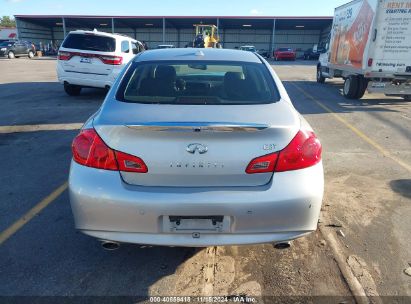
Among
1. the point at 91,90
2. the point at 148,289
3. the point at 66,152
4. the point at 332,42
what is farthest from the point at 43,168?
the point at 332,42

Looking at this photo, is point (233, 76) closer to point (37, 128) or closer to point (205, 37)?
point (37, 128)

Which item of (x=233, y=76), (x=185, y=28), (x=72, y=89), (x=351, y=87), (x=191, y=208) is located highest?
(x=185, y=28)

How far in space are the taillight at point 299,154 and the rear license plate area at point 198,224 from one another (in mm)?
529

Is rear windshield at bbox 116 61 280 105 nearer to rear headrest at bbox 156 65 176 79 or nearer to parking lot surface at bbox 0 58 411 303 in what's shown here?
rear headrest at bbox 156 65 176 79

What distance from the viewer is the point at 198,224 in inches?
97.1

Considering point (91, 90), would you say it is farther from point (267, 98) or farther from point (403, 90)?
point (267, 98)

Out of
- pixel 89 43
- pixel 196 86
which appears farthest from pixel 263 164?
pixel 89 43

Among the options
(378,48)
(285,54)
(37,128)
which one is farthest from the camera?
(285,54)

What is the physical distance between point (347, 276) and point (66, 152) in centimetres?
471

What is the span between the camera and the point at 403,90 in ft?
36.8

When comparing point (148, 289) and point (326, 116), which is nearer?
point (148, 289)

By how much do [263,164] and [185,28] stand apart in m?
59.1

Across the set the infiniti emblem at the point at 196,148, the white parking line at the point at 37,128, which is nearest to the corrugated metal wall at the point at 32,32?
the white parking line at the point at 37,128

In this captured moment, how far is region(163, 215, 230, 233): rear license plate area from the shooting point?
244 cm
